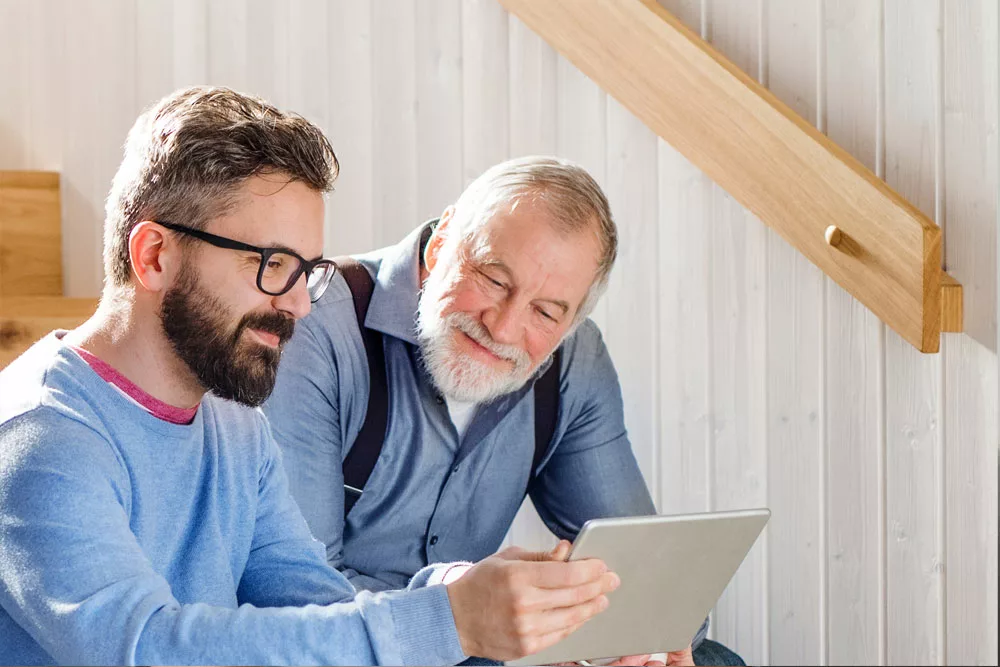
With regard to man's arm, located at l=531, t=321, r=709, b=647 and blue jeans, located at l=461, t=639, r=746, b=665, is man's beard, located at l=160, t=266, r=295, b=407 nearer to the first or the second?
man's arm, located at l=531, t=321, r=709, b=647

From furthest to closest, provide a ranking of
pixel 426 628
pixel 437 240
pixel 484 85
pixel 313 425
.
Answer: pixel 484 85 → pixel 437 240 → pixel 313 425 → pixel 426 628

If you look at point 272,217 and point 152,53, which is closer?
point 272,217

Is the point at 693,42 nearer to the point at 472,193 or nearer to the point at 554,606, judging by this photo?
the point at 472,193

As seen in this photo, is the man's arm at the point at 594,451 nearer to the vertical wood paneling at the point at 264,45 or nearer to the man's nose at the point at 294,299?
the man's nose at the point at 294,299

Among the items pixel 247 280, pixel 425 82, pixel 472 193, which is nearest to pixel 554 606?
pixel 247 280

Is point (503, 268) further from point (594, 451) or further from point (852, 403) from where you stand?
point (852, 403)

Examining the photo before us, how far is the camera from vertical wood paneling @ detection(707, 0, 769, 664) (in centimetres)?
203

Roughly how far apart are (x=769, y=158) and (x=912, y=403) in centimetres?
46

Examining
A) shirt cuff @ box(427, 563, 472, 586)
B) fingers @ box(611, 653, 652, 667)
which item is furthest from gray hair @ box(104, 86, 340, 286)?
fingers @ box(611, 653, 652, 667)

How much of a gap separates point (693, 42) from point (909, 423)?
72 cm

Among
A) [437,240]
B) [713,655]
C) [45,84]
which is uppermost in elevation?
[45,84]

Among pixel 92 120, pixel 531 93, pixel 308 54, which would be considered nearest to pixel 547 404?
pixel 531 93

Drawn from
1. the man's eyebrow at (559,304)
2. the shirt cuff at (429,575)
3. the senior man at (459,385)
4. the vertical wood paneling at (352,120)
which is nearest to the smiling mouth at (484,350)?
the senior man at (459,385)

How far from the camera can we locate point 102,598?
3.01ft
